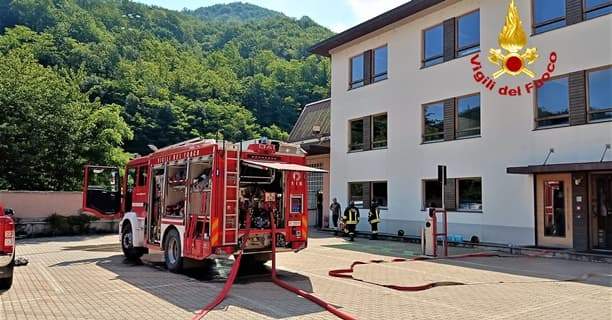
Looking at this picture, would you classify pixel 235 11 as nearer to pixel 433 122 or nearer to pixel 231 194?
pixel 433 122

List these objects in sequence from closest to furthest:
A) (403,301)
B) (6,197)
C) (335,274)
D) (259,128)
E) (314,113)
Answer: (403,301) → (335,274) → (6,197) → (314,113) → (259,128)

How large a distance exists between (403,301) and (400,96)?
13945 mm

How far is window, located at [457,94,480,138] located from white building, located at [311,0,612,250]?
0.04 m

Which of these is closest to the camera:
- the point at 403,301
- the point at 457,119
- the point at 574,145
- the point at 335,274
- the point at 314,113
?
the point at 403,301

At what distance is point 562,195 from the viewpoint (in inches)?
598

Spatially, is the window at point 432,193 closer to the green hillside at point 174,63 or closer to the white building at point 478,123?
the white building at point 478,123

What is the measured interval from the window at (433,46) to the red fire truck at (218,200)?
10.1 meters

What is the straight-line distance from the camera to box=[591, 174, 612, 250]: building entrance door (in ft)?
46.2

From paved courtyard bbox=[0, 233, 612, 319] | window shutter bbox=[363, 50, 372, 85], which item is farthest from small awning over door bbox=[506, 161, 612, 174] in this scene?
window shutter bbox=[363, 50, 372, 85]

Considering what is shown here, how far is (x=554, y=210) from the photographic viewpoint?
50.4ft

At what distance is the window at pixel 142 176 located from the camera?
1330 centimetres

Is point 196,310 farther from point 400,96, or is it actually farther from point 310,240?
point 400,96

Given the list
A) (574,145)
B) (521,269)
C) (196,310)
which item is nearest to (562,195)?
(574,145)

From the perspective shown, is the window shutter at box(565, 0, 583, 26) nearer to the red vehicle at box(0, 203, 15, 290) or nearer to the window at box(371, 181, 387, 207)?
the window at box(371, 181, 387, 207)
